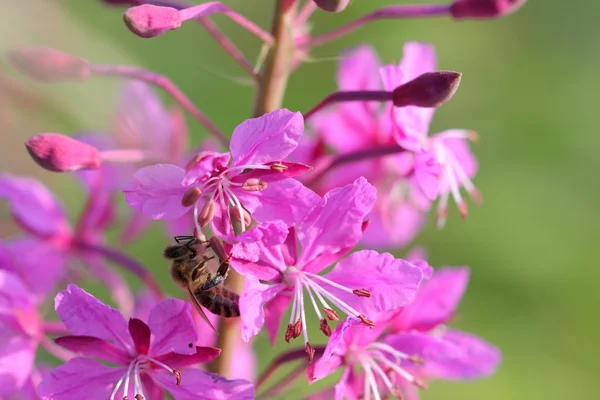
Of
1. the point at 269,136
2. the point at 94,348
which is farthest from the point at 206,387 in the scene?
the point at 269,136

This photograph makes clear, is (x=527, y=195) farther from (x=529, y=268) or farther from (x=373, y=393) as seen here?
(x=373, y=393)

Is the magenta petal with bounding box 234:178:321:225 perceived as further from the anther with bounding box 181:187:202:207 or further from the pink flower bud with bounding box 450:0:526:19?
the pink flower bud with bounding box 450:0:526:19

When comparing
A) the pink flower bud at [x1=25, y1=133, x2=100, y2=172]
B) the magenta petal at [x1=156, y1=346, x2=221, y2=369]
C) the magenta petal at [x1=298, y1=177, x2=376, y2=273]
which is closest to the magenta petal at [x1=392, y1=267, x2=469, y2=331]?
the magenta petal at [x1=298, y1=177, x2=376, y2=273]

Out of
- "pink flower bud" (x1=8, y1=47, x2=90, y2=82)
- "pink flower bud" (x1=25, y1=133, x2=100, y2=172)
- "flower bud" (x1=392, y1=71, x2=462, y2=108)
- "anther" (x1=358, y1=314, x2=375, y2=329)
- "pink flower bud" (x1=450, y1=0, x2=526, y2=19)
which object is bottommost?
"anther" (x1=358, y1=314, x2=375, y2=329)

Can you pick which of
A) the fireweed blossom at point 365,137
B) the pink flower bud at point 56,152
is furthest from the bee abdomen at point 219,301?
the fireweed blossom at point 365,137

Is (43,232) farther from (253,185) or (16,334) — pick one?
(253,185)

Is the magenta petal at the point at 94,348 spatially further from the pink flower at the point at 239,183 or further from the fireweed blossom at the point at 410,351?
the fireweed blossom at the point at 410,351
